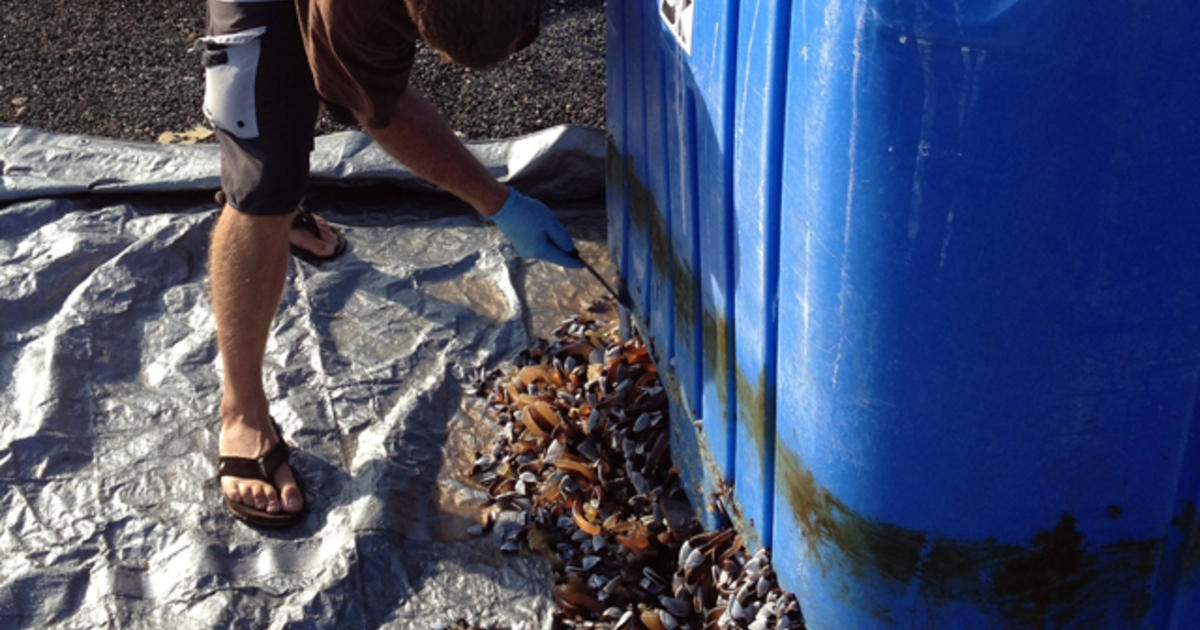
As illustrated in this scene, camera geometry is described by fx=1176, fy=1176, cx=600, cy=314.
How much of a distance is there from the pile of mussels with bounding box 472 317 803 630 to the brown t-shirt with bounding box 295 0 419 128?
83 cm

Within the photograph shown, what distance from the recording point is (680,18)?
1973 mm

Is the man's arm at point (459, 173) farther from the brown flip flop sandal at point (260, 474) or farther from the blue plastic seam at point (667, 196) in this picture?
the brown flip flop sandal at point (260, 474)

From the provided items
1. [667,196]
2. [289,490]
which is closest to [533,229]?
[667,196]

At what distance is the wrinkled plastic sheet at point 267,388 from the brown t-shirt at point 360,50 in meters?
0.86

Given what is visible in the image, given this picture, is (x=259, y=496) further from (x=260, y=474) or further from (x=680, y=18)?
(x=680, y=18)

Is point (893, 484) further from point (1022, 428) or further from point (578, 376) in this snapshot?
point (578, 376)

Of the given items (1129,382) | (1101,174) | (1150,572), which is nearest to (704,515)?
(1150,572)

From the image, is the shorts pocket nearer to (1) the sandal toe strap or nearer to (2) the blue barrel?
(1) the sandal toe strap

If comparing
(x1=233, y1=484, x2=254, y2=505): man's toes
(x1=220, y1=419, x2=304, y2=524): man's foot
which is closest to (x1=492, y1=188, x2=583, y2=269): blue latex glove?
(x1=220, y1=419, x2=304, y2=524): man's foot

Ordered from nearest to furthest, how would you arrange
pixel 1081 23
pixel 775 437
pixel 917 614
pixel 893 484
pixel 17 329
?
1. pixel 1081 23
2. pixel 893 484
3. pixel 917 614
4. pixel 775 437
5. pixel 17 329

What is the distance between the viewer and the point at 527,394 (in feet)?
9.62

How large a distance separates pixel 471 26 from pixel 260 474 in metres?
1.26

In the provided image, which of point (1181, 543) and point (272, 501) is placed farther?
point (272, 501)

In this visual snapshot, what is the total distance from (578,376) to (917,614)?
54.0 inches
